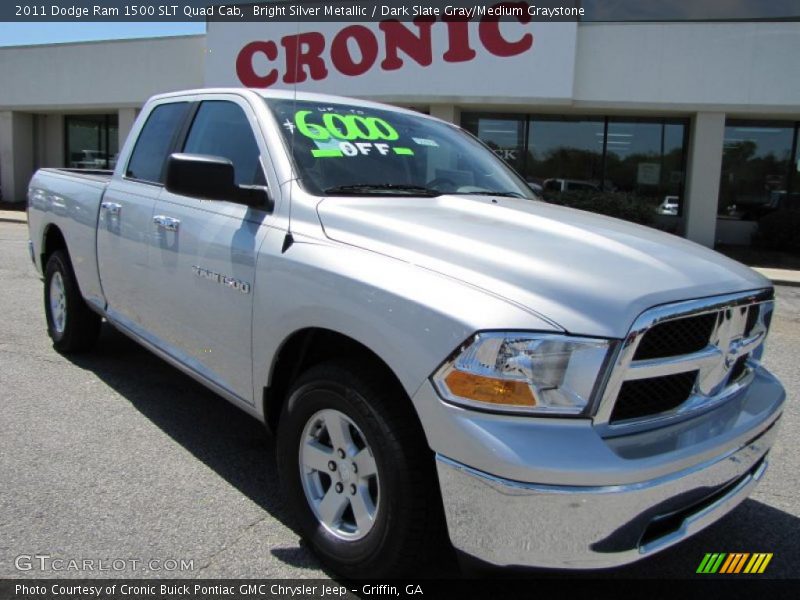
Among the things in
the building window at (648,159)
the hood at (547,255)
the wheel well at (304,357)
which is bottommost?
the wheel well at (304,357)

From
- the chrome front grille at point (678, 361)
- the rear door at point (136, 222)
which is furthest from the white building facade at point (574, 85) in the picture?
the chrome front grille at point (678, 361)

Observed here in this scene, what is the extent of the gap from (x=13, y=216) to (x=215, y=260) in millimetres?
18785

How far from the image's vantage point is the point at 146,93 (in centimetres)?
1938

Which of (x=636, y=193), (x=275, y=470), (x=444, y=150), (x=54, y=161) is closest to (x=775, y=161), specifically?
(x=636, y=193)

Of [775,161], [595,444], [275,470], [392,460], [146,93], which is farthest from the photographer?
[146,93]

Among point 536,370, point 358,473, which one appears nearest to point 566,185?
point 358,473

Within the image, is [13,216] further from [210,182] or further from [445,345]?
[445,345]

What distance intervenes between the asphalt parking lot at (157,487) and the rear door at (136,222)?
2.17 feet

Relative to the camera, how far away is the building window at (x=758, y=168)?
55.3ft

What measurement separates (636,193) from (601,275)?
641 inches

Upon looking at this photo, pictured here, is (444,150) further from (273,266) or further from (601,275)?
(601,275)

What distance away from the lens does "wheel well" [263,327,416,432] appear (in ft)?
8.20

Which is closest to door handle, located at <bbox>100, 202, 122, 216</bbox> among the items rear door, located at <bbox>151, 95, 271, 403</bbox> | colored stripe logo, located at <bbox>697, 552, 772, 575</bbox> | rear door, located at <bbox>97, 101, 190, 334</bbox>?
rear door, located at <bbox>97, 101, 190, 334</bbox>

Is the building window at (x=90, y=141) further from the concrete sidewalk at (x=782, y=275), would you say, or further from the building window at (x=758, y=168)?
the concrete sidewalk at (x=782, y=275)
